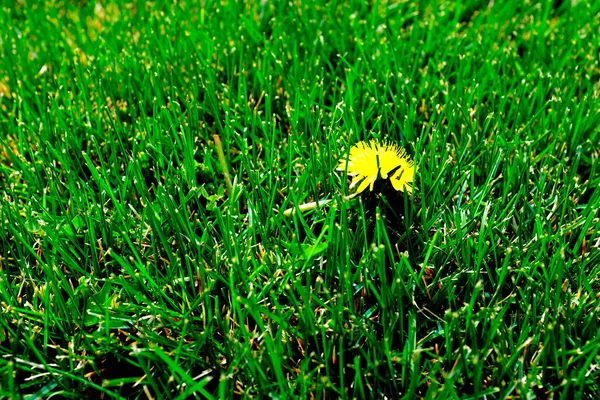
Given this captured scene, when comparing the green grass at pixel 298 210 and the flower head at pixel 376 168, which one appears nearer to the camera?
the green grass at pixel 298 210

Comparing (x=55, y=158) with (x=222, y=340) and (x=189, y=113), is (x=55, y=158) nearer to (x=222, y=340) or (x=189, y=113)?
(x=189, y=113)

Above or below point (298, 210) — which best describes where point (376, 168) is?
above

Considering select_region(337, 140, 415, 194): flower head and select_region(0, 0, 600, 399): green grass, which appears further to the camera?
select_region(337, 140, 415, 194): flower head

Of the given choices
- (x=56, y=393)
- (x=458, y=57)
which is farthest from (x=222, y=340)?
(x=458, y=57)
